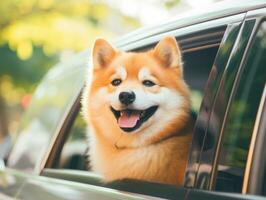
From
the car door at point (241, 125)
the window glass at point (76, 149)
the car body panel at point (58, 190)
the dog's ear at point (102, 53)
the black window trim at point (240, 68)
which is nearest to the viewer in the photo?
the car door at point (241, 125)

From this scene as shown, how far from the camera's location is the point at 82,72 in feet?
13.0

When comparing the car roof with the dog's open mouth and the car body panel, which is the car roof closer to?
the dog's open mouth

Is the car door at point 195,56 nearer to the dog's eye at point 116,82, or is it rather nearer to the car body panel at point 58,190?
the car body panel at point 58,190

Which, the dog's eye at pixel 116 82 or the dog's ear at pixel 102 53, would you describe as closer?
the dog's eye at pixel 116 82

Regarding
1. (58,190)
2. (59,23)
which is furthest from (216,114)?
(59,23)

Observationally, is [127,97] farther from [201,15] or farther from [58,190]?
[58,190]

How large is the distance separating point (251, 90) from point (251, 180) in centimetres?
32

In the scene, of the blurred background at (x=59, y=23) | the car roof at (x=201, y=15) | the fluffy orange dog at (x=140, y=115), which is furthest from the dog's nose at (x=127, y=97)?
the blurred background at (x=59, y=23)

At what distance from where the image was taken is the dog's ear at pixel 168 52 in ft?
9.75

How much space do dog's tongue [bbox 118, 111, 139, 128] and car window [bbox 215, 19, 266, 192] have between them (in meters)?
0.70

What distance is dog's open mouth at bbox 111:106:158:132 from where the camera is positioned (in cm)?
306

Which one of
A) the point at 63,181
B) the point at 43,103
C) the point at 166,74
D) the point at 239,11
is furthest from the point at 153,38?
the point at 43,103

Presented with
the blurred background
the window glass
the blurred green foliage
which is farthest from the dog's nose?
the blurred green foliage

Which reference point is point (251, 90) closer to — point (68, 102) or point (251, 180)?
point (251, 180)
